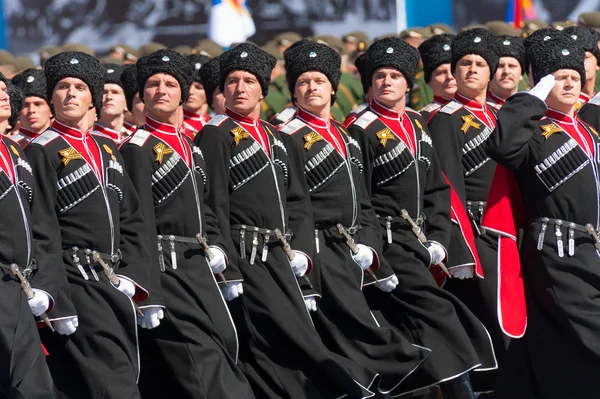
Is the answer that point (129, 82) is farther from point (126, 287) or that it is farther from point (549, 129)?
point (549, 129)

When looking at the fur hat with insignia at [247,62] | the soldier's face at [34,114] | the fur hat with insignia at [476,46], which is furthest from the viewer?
the fur hat with insignia at [476,46]

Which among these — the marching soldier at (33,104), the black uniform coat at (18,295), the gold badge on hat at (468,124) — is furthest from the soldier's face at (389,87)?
the black uniform coat at (18,295)

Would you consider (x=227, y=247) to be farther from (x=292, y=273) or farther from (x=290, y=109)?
(x=290, y=109)

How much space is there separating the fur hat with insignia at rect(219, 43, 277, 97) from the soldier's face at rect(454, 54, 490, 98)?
5.12ft

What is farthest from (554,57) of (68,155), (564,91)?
(68,155)

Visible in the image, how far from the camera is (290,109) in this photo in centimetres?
985

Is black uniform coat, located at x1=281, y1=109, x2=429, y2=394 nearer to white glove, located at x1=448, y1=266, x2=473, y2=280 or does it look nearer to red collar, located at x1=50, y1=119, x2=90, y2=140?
white glove, located at x1=448, y1=266, x2=473, y2=280

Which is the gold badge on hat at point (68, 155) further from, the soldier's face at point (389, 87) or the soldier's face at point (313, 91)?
the soldier's face at point (389, 87)

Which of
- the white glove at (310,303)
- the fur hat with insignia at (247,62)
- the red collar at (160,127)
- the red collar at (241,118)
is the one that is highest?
the fur hat with insignia at (247,62)

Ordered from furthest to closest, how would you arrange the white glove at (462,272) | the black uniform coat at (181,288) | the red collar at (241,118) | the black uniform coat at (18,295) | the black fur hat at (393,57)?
the black fur hat at (393,57) → the white glove at (462,272) → the red collar at (241,118) → the black uniform coat at (181,288) → the black uniform coat at (18,295)

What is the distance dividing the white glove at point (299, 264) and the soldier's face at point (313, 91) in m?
0.97

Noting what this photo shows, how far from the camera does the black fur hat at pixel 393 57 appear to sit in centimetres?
920

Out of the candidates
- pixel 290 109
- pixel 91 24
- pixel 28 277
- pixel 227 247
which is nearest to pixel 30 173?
pixel 28 277

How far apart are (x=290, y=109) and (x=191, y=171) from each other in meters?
1.91
